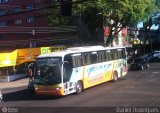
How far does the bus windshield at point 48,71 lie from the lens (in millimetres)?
23406

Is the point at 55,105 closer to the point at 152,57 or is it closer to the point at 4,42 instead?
the point at 152,57

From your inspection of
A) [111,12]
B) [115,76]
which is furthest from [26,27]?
[115,76]

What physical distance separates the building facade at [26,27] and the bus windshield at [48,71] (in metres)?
38.6

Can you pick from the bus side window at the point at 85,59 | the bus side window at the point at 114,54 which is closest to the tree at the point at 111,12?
the bus side window at the point at 114,54

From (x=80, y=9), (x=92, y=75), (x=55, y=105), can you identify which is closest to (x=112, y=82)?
(x=92, y=75)

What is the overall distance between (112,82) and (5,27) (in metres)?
47.5

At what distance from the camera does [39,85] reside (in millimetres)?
23750

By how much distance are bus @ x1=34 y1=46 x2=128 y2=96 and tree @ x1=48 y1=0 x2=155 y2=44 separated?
24.2 metres

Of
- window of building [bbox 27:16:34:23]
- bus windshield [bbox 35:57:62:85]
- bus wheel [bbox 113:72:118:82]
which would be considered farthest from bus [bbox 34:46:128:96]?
window of building [bbox 27:16:34:23]

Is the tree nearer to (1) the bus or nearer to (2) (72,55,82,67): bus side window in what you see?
(1) the bus

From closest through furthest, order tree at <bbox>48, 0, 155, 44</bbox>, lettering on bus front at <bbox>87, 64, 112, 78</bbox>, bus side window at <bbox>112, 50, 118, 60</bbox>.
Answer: lettering on bus front at <bbox>87, 64, 112, 78</bbox> → bus side window at <bbox>112, 50, 118, 60</bbox> → tree at <bbox>48, 0, 155, 44</bbox>

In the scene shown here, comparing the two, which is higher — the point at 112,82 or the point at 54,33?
the point at 54,33

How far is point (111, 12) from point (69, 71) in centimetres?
3110

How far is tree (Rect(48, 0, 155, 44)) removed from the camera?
52750 millimetres
